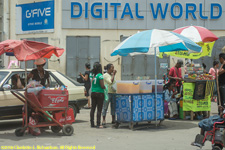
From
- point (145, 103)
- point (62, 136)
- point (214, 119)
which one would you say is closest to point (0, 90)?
point (62, 136)

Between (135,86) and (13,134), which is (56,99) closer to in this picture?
(13,134)

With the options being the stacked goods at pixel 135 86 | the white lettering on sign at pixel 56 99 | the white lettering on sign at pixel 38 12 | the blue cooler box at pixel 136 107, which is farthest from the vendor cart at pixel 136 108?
the white lettering on sign at pixel 38 12

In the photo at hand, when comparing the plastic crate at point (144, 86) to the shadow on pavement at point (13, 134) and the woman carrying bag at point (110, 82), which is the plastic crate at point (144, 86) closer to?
the woman carrying bag at point (110, 82)

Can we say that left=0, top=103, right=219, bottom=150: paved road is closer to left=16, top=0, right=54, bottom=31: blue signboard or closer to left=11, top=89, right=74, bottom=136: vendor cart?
left=11, top=89, right=74, bottom=136: vendor cart

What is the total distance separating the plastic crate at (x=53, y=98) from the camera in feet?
30.3

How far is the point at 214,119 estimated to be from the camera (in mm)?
7176

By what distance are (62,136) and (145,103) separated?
8.15ft

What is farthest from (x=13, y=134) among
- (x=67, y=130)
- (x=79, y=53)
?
(x=79, y=53)

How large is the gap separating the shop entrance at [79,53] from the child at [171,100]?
1044 cm

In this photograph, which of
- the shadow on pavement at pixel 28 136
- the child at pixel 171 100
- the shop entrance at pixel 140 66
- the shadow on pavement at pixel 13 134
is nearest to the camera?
the shadow on pavement at pixel 28 136

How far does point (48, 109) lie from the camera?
9305mm

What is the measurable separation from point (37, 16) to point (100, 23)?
3659 mm

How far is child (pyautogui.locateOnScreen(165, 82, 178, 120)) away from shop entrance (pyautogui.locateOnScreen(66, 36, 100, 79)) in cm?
1044

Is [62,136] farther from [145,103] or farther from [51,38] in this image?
[51,38]
